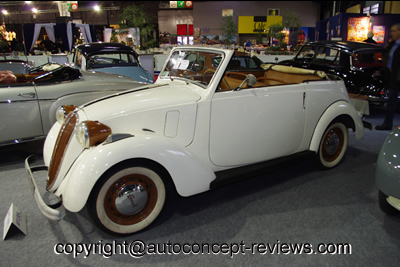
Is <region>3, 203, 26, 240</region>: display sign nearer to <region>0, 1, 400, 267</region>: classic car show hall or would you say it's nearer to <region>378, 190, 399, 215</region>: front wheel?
<region>0, 1, 400, 267</region>: classic car show hall

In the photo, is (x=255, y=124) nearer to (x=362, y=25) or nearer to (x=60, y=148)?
(x=60, y=148)

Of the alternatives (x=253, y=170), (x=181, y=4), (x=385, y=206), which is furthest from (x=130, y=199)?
(x=181, y=4)

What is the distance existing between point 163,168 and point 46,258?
1.08 metres

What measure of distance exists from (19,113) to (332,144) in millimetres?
3980

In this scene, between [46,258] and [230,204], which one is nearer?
[46,258]

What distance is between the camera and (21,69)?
19.5 feet

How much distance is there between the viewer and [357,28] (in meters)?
11.1

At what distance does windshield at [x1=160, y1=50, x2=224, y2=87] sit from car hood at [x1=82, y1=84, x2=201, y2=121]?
0.23 m

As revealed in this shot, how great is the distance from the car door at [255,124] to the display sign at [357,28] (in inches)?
414

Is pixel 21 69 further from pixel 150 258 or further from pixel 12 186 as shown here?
pixel 150 258

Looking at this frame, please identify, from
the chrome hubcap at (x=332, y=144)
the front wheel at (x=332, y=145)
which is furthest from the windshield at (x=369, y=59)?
the chrome hubcap at (x=332, y=144)

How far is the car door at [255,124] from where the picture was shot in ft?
8.13

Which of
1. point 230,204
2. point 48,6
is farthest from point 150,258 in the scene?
point 48,6

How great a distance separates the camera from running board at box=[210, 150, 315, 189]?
2.46 m
